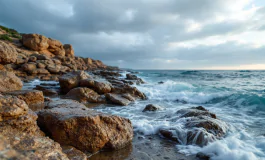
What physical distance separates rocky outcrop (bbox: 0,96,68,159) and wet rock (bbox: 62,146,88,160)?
61cm

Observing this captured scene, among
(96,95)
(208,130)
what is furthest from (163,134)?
(96,95)

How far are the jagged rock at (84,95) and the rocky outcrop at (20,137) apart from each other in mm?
6203

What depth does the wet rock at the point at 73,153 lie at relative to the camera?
295 centimetres

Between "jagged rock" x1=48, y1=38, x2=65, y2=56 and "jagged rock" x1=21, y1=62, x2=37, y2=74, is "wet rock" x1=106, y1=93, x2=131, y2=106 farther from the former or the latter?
"jagged rock" x1=48, y1=38, x2=65, y2=56

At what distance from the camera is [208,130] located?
495cm

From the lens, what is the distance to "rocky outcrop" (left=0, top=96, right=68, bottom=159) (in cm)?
191

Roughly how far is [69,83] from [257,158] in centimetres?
921

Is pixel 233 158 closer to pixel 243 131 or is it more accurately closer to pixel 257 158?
pixel 257 158

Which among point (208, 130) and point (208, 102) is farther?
point (208, 102)

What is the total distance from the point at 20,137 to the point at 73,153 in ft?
3.58

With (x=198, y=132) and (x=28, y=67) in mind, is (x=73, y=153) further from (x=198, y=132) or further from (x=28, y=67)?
(x=28, y=67)

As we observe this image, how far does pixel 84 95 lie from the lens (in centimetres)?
914

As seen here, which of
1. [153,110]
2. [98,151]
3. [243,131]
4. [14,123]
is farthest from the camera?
[153,110]

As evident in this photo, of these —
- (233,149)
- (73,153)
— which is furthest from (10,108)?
(233,149)
